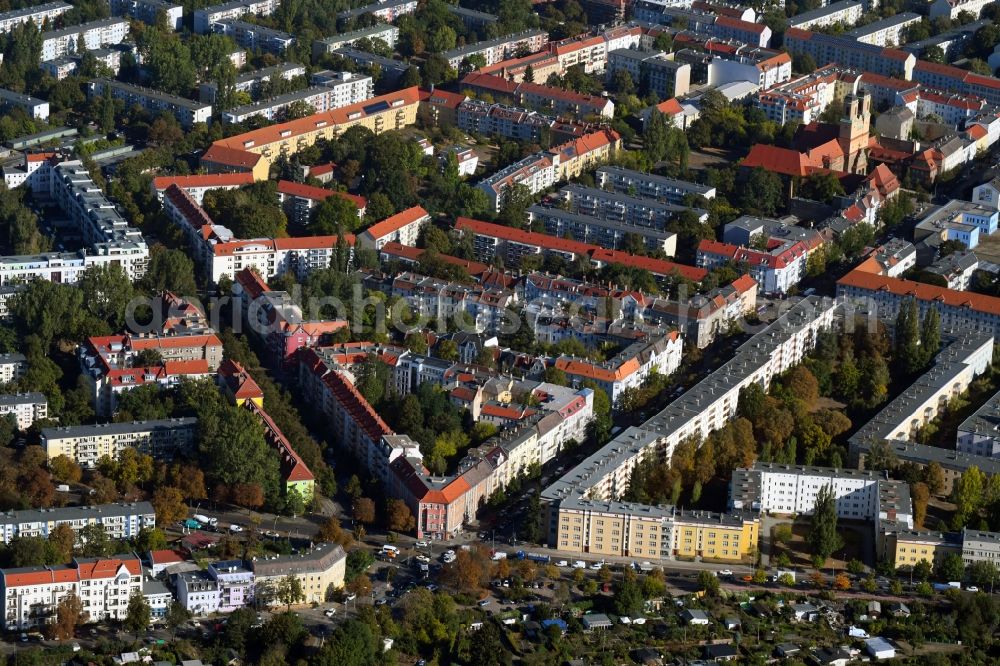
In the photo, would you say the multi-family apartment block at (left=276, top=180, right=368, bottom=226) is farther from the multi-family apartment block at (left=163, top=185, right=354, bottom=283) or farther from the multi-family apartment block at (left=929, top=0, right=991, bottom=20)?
the multi-family apartment block at (left=929, top=0, right=991, bottom=20)

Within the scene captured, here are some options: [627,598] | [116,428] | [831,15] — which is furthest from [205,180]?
[831,15]

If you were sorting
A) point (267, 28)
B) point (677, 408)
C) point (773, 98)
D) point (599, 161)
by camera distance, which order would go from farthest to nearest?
point (267, 28) < point (773, 98) < point (599, 161) < point (677, 408)

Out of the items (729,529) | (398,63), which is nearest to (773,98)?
(398,63)

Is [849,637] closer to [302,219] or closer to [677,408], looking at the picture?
[677,408]

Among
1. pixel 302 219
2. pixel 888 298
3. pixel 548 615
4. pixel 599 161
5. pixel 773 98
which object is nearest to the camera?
pixel 548 615

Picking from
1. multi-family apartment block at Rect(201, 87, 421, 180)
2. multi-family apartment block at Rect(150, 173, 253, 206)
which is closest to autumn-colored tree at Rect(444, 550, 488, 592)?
multi-family apartment block at Rect(150, 173, 253, 206)

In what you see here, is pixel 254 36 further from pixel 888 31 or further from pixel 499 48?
pixel 888 31

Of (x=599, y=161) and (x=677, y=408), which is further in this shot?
(x=599, y=161)
